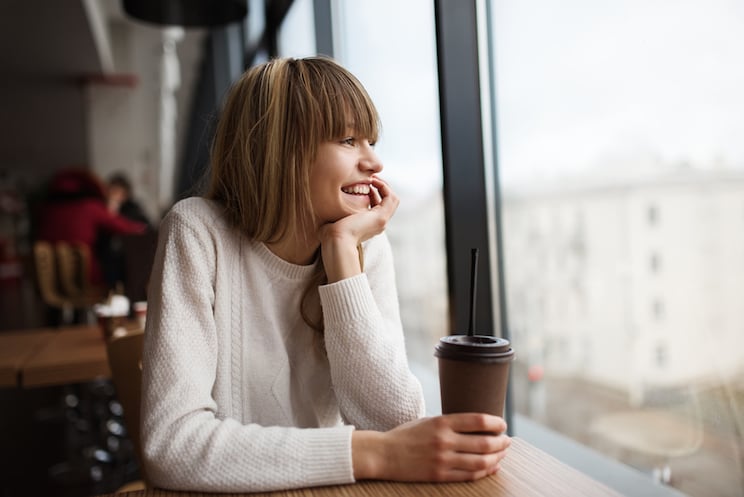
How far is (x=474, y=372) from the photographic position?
69 centimetres

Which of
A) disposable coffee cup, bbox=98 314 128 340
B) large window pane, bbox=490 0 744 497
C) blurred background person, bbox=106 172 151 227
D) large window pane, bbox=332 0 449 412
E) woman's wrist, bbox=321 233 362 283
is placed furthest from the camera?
blurred background person, bbox=106 172 151 227

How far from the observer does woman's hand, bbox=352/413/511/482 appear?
69cm

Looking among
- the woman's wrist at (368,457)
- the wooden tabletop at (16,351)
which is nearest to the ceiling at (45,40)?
the wooden tabletop at (16,351)

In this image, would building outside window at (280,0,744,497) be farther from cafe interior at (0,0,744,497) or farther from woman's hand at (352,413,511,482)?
woman's hand at (352,413,511,482)

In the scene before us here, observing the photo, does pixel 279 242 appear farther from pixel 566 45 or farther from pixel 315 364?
pixel 566 45

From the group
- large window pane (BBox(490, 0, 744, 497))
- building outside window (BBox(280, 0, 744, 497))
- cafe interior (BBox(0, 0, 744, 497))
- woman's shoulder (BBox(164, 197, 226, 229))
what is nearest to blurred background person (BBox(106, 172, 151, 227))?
cafe interior (BBox(0, 0, 744, 497))

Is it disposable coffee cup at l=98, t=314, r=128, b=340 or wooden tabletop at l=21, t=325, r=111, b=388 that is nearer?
wooden tabletop at l=21, t=325, r=111, b=388

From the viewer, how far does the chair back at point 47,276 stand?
4.31 m

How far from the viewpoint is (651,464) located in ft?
4.20

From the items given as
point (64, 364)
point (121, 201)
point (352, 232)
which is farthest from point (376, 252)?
point (121, 201)

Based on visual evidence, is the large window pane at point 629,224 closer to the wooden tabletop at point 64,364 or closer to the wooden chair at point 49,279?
the wooden tabletop at point 64,364

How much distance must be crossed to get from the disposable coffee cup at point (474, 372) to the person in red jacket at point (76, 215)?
4804 millimetres

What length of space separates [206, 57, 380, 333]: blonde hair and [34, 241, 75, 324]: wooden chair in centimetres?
391

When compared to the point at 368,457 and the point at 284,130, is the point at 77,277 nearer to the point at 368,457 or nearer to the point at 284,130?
the point at 284,130
